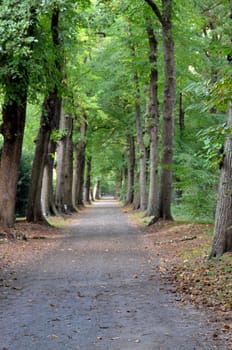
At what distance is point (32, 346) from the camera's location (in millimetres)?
5410

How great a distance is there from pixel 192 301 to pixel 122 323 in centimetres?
167

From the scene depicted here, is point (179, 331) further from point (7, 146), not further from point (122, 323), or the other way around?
point (7, 146)

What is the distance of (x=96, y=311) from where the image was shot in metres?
7.04

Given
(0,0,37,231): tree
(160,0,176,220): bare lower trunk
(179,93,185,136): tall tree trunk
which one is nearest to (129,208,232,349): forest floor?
(160,0,176,220): bare lower trunk

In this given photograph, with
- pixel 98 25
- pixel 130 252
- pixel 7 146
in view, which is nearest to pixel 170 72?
pixel 98 25

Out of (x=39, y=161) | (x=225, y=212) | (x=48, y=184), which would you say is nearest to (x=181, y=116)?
(x=48, y=184)

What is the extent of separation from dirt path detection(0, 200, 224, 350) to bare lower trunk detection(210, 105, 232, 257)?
1543 mm

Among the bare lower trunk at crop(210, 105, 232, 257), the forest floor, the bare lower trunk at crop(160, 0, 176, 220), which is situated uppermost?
the bare lower trunk at crop(160, 0, 176, 220)

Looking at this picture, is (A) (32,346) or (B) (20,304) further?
(B) (20,304)

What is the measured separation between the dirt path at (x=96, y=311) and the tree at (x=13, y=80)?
5.40 meters

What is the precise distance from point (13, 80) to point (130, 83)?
15.1 meters

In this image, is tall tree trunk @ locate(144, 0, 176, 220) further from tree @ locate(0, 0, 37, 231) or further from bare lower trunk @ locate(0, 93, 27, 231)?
tree @ locate(0, 0, 37, 231)

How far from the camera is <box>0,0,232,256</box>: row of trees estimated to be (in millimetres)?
10586

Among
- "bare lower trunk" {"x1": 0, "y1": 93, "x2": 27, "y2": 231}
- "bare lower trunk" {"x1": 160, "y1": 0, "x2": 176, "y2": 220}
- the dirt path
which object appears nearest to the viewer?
the dirt path
